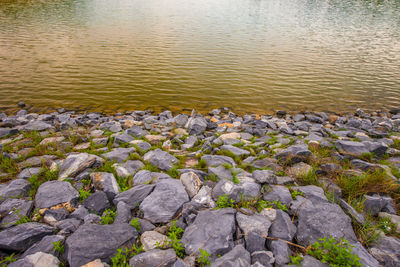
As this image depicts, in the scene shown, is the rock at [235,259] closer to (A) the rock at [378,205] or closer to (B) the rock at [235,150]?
(A) the rock at [378,205]

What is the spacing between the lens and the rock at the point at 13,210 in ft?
11.9

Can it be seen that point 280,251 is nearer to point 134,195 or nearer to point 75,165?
point 134,195

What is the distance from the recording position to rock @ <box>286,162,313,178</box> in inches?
195

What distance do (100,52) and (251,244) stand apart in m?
22.0

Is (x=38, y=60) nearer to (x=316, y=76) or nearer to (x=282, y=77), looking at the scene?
(x=282, y=77)

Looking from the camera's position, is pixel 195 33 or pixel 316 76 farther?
pixel 195 33

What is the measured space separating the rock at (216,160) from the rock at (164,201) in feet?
4.29

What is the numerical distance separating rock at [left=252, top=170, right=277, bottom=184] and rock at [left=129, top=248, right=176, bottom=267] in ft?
7.85

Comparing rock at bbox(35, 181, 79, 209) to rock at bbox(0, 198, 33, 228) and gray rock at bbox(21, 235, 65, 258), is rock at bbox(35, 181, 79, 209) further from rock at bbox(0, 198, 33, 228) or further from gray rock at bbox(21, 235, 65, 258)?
gray rock at bbox(21, 235, 65, 258)

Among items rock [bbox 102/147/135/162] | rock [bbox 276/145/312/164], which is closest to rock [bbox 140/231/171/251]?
rock [bbox 102/147/135/162]

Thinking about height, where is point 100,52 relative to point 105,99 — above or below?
above

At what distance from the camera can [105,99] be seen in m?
12.5

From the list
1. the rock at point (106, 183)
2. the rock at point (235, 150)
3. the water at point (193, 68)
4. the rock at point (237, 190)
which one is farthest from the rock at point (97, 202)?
the water at point (193, 68)

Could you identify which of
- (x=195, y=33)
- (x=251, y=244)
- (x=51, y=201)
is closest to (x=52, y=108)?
(x=51, y=201)
